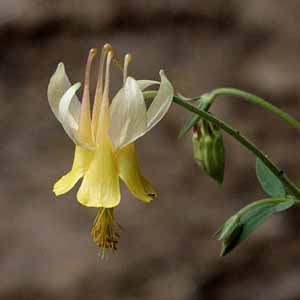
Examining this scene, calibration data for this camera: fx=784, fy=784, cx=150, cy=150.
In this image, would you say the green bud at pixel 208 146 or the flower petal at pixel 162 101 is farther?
the green bud at pixel 208 146

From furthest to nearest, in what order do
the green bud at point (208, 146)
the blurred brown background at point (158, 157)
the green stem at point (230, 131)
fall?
the blurred brown background at point (158, 157), the green bud at point (208, 146), the green stem at point (230, 131)

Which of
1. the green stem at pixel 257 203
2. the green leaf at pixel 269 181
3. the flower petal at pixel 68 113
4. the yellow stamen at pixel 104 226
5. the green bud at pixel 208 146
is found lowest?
the yellow stamen at pixel 104 226

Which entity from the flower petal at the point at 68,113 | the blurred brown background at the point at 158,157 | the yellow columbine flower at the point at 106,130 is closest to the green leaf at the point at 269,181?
the yellow columbine flower at the point at 106,130

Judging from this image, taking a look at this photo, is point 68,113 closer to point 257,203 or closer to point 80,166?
point 80,166

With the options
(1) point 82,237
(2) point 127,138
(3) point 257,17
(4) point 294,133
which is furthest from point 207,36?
(2) point 127,138

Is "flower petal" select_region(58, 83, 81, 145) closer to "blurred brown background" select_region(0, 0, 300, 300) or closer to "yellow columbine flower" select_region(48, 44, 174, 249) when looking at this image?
"yellow columbine flower" select_region(48, 44, 174, 249)

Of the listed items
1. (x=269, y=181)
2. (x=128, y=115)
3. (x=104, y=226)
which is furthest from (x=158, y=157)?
(x=128, y=115)

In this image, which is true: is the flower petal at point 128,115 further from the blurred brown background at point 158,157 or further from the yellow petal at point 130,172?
the blurred brown background at point 158,157
